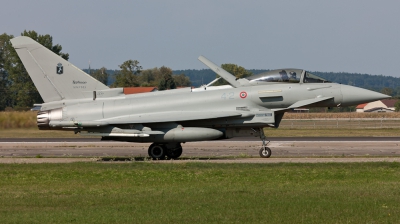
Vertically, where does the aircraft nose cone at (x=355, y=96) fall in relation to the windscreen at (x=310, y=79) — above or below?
below

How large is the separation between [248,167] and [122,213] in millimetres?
7902

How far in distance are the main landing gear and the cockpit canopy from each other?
3.80 metres

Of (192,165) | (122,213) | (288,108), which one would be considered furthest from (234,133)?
(122,213)

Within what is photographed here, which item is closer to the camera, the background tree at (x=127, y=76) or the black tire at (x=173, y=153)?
the black tire at (x=173, y=153)

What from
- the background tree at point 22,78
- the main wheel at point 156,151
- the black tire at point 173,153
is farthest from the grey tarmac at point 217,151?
the background tree at point 22,78

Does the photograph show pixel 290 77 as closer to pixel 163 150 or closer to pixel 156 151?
pixel 163 150

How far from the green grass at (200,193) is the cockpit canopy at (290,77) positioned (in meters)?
3.85

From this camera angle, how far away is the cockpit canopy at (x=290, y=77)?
21.2 m

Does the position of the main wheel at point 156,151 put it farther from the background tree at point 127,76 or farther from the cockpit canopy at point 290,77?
the background tree at point 127,76

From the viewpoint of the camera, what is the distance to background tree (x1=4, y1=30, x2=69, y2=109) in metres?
77.3

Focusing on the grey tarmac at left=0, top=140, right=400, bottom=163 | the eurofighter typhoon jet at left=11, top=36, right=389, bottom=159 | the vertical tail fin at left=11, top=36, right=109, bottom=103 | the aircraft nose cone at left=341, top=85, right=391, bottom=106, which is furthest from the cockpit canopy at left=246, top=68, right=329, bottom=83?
the vertical tail fin at left=11, top=36, right=109, bottom=103

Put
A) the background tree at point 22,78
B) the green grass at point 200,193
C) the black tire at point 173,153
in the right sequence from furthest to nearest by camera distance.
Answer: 1. the background tree at point 22,78
2. the black tire at point 173,153
3. the green grass at point 200,193

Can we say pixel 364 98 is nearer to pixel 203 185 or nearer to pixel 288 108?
pixel 288 108

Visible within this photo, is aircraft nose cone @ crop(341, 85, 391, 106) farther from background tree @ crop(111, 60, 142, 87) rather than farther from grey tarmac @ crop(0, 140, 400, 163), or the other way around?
background tree @ crop(111, 60, 142, 87)
